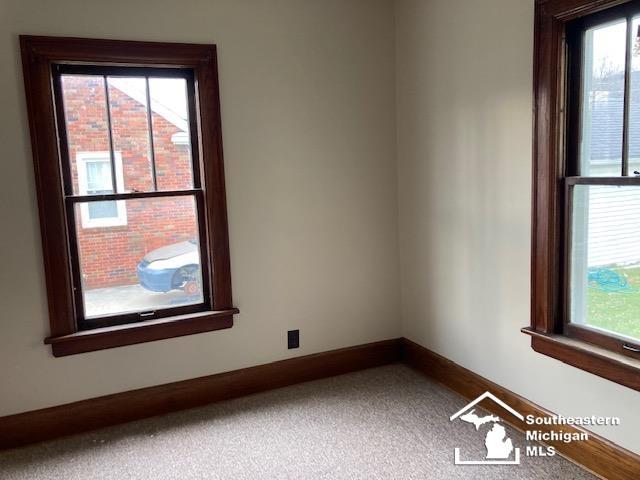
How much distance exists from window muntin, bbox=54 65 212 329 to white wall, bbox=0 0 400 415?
0.18 m

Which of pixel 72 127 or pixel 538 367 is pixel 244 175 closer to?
pixel 72 127

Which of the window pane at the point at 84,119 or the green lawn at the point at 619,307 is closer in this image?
the green lawn at the point at 619,307

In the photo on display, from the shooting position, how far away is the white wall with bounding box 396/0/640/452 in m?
2.40

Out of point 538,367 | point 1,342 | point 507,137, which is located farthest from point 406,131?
point 1,342

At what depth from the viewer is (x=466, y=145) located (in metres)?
2.80

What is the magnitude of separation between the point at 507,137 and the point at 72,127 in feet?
7.01

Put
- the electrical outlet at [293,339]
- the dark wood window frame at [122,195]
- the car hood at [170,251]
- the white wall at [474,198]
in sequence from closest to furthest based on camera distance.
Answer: the white wall at [474,198] → the dark wood window frame at [122,195] → the car hood at [170,251] → the electrical outlet at [293,339]

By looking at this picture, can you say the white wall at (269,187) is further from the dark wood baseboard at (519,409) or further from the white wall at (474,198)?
the dark wood baseboard at (519,409)

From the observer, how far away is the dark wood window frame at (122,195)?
8.36 feet

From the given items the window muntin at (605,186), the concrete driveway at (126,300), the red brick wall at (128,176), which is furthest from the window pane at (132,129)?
the window muntin at (605,186)

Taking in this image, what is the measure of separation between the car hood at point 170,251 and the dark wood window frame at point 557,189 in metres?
1.79

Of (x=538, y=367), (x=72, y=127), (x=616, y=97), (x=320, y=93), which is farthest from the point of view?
(x=320, y=93)

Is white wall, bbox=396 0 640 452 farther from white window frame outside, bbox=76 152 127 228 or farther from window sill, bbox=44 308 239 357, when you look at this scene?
white window frame outside, bbox=76 152 127 228

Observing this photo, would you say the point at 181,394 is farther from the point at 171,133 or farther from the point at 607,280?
the point at 607,280
